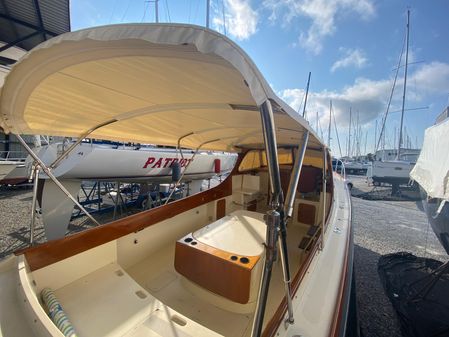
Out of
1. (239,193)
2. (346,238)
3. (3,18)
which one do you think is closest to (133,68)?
(346,238)

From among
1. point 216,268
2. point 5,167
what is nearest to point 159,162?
point 216,268

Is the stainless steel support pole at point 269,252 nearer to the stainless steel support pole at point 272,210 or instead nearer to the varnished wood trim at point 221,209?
the stainless steel support pole at point 272,210

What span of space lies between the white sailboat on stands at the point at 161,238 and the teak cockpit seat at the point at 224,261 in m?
0.01

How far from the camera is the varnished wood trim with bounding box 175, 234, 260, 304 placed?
1645 mm

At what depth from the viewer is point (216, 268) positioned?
5.70 ft

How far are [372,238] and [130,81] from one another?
5.40m

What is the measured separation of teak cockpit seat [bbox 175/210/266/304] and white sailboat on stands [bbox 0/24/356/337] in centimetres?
1

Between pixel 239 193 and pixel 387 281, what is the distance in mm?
2471

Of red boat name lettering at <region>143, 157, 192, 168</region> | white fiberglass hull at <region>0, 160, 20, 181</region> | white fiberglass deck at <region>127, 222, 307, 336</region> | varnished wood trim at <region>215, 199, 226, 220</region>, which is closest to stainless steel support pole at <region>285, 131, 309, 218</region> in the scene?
white fiberglass deck at <region>127, 222, 307, 336</region>

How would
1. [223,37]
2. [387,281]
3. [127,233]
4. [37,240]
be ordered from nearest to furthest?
[223,37] → [127,233] → [387,281] → [37,240]

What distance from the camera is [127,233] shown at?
2.11m

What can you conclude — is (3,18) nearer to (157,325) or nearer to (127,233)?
(127,233)

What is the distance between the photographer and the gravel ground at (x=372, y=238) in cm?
243

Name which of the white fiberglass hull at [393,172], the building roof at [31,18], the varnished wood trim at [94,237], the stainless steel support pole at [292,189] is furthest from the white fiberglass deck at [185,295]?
the white fiberglass hull at [393,172]
